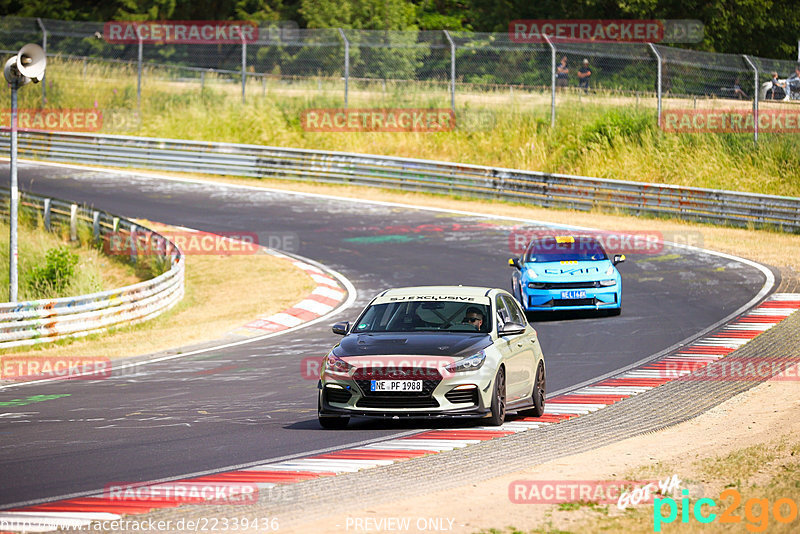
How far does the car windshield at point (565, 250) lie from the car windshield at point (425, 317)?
27.1ft

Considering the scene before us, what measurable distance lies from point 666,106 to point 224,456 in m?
27.6

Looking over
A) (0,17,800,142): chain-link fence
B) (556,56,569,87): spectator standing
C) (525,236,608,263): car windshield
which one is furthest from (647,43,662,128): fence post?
(525,236,608,263): car windshield

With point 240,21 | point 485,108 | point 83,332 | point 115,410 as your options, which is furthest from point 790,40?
point 115,410

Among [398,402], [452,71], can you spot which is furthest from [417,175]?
[398,402]

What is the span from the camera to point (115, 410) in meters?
13.0

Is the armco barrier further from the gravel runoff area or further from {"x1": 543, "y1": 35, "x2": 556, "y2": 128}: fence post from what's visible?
{"x1": 543, "y1": 35, "x2": 556, "y2": 128}: fence post

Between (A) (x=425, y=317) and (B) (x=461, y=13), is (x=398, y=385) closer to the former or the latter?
(A) (x=425, y=317)

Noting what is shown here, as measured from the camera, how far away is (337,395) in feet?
36.8

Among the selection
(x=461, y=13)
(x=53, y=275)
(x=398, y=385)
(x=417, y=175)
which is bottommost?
(x=53, y=275)

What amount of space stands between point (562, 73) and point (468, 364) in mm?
26722

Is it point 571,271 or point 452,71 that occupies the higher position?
point 452,71

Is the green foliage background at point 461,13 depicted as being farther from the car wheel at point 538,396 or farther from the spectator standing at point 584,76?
the car wheel at point 538,396

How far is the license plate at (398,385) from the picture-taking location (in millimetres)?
11000

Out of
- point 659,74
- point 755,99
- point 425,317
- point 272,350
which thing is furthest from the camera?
point 659,74
